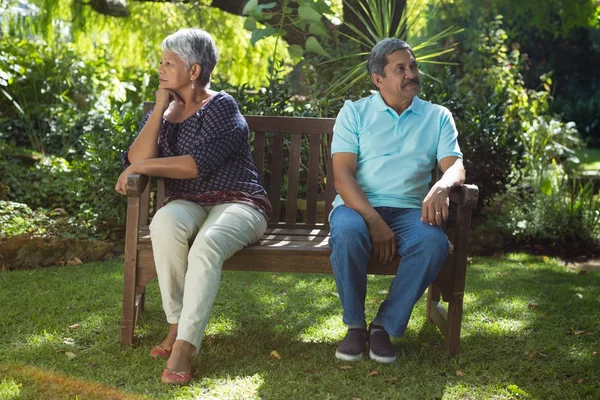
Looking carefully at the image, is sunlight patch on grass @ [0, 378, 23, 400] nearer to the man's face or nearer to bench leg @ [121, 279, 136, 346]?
bench leg @ [121, 279, 136, 346]

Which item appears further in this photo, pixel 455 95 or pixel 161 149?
pixel 455 95

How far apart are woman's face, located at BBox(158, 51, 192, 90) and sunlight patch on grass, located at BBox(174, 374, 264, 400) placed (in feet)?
4.28

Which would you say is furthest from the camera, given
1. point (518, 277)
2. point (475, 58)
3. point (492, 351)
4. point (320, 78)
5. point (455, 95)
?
point (475, 58)

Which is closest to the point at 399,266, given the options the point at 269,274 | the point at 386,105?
the point at 386,105

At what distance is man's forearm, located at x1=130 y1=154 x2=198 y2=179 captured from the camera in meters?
3.35

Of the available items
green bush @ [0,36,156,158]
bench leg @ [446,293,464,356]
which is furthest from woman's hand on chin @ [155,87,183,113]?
green bush @ [0,36,156,158]

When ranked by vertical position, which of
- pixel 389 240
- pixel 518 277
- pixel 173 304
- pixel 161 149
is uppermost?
pixel 161 149

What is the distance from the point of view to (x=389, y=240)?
3.29 meters

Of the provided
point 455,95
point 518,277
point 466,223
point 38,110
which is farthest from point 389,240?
point 38,110

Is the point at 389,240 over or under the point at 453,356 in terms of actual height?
over

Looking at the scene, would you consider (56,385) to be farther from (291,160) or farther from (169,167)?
(291,160)

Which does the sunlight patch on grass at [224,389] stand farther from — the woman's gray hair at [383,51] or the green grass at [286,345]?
the woman's gray hair at [383,51]

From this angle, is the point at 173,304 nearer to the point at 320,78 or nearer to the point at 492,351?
the point at 492,351

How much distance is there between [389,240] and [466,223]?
36 centimetres
